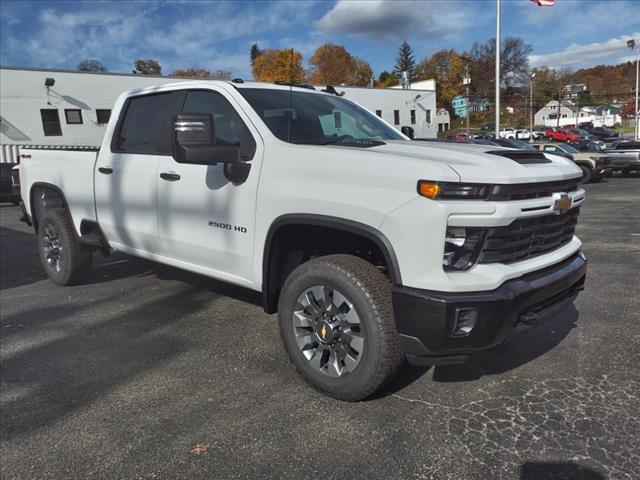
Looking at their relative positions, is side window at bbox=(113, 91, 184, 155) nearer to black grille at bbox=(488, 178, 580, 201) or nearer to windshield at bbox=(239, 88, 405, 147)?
windshield at bbox=(239, 88, 405, 147)

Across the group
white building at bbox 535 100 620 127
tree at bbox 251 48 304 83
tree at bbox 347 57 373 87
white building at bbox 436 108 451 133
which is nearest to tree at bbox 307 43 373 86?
tree at bbox 347 57 373 87

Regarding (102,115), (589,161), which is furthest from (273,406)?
(102,115)

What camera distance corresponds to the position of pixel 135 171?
440cm

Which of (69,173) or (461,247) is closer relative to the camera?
(461,247)

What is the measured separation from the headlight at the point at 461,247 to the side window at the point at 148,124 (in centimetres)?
248

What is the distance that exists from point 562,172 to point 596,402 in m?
1.35

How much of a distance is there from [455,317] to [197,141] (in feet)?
6.11

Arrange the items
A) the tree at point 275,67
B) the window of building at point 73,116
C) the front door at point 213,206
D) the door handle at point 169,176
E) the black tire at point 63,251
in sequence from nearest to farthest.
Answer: the front door at point 213,206 < the door handle at point 169,176 < the black tire at point 63,251 < the window of building at point 73,116 < the tree at point 275,67

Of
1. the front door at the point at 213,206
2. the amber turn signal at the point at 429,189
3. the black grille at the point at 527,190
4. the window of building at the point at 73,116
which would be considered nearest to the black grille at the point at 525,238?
the black grille at the point at 527,190

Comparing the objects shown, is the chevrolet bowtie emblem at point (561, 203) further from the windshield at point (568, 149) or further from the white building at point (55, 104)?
the white building at point (55, 104)

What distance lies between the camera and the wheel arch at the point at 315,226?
273 cm

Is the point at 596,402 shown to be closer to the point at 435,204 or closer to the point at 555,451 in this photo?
the point at 555,451

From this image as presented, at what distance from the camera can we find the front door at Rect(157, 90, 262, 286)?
139 inches

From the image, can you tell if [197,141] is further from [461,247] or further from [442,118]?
[442,118]
